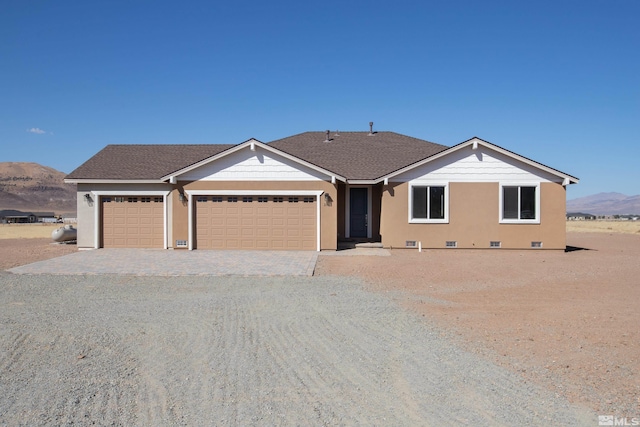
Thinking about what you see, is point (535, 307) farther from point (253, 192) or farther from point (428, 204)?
point (253, 192)

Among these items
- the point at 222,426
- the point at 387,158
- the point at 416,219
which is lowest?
the point at 222,426

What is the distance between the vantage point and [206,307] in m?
9.37

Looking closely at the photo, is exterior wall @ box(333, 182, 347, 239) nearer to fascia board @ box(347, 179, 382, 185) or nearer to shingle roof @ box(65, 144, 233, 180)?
fascia board @ box(347, 179, 382, 185)

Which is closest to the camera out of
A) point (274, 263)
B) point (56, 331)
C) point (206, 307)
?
point (56, 331)

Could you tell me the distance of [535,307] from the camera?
371 inches

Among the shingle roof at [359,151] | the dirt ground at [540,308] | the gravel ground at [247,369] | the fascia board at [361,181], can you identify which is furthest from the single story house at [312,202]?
the gravel ground at [247,369]

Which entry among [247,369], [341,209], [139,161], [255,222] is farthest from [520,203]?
[247,369]

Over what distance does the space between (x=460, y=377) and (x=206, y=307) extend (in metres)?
5.25

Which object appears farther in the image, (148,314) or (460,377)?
(148,314)

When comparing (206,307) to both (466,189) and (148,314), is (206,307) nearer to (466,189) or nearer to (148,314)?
(148,314)

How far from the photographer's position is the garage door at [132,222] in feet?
66.9

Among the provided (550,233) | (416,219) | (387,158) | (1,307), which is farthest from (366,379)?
(387,158)

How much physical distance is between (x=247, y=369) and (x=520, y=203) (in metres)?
16.7

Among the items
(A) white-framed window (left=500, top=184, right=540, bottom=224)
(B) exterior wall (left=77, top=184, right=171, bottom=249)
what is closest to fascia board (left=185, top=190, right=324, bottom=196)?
(B) exterior wall (left=77, top=184, right=171, bottom=249)
